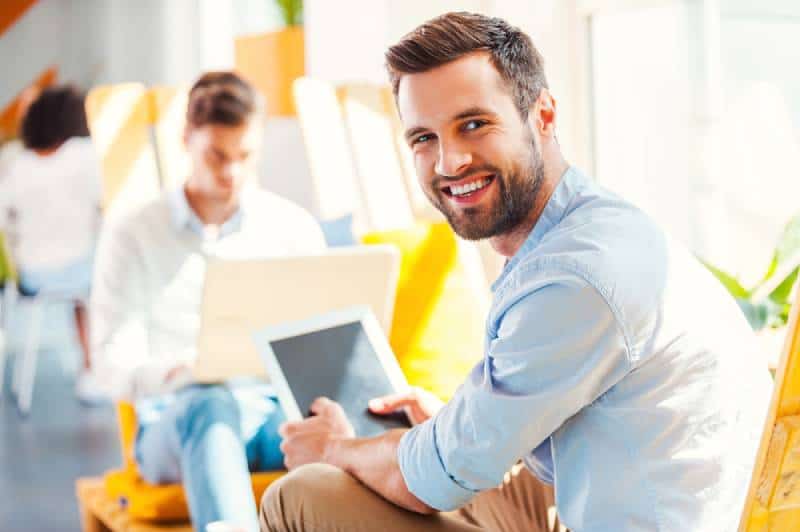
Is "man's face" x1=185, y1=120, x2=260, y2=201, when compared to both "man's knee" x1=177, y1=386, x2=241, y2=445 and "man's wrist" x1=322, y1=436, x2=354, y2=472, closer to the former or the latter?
"man's knee" x1=177, y1=386, x2=241, y2=445

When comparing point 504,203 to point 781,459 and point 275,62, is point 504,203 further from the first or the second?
point 275,62

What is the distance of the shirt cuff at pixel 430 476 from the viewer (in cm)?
145

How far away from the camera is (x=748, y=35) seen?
2959 millimetres

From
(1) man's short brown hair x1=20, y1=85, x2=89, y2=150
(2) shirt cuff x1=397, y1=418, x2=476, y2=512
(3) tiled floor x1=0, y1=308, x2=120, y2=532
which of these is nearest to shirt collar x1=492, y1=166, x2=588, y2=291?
(2) shirt cuff x1=397, y1=418, x2=476, y2=512

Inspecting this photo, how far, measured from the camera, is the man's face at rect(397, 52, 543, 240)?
1.51m

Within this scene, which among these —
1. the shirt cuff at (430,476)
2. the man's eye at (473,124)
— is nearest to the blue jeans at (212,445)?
the shirt cuff at (430,476)

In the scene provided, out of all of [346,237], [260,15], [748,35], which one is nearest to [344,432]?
[346,237]

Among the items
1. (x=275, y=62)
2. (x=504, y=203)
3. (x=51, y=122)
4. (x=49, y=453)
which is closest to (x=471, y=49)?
(x=504, y=203)

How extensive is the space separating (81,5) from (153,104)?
20.9 ft

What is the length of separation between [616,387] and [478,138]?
375 mm

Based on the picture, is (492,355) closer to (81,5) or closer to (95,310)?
(95,310)

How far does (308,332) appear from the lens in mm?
1876

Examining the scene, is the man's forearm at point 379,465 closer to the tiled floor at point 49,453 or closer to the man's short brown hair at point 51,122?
the tiled floor at point 49,453

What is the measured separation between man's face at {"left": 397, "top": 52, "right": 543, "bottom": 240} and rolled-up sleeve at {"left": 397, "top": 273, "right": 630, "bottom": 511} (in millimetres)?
179
